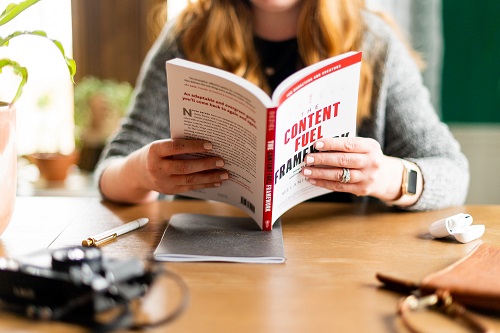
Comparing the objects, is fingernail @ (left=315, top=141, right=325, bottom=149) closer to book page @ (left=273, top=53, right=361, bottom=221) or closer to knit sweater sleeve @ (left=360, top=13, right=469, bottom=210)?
book page @ (left=273, top=53, right=361, bottom=221)

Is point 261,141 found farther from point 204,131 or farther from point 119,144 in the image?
point 119,144

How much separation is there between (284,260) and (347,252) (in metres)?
0.11

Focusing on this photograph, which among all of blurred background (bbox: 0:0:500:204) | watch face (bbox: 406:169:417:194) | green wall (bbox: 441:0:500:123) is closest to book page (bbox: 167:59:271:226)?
watch face (bbox: 406:169:417:194)

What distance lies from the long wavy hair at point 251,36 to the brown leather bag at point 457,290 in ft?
2.26

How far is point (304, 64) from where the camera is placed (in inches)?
58.9

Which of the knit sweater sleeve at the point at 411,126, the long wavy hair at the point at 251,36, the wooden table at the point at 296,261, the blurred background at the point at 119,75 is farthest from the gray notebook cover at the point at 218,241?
the blurred background at the point at 119,75

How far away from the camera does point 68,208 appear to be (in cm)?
118

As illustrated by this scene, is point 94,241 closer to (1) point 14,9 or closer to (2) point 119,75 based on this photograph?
(1) point 14,9

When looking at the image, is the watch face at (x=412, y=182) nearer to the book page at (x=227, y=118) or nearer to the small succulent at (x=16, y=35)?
the book page at (x=227, y=118)

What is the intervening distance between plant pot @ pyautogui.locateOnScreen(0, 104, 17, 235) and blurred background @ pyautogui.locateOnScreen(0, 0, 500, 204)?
130cm

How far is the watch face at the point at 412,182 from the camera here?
1.15 meters

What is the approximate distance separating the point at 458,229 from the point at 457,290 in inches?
10.5

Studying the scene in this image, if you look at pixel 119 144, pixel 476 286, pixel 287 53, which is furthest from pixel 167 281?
pixel 287 53

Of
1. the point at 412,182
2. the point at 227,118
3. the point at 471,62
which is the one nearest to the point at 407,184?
the point at 412,182
